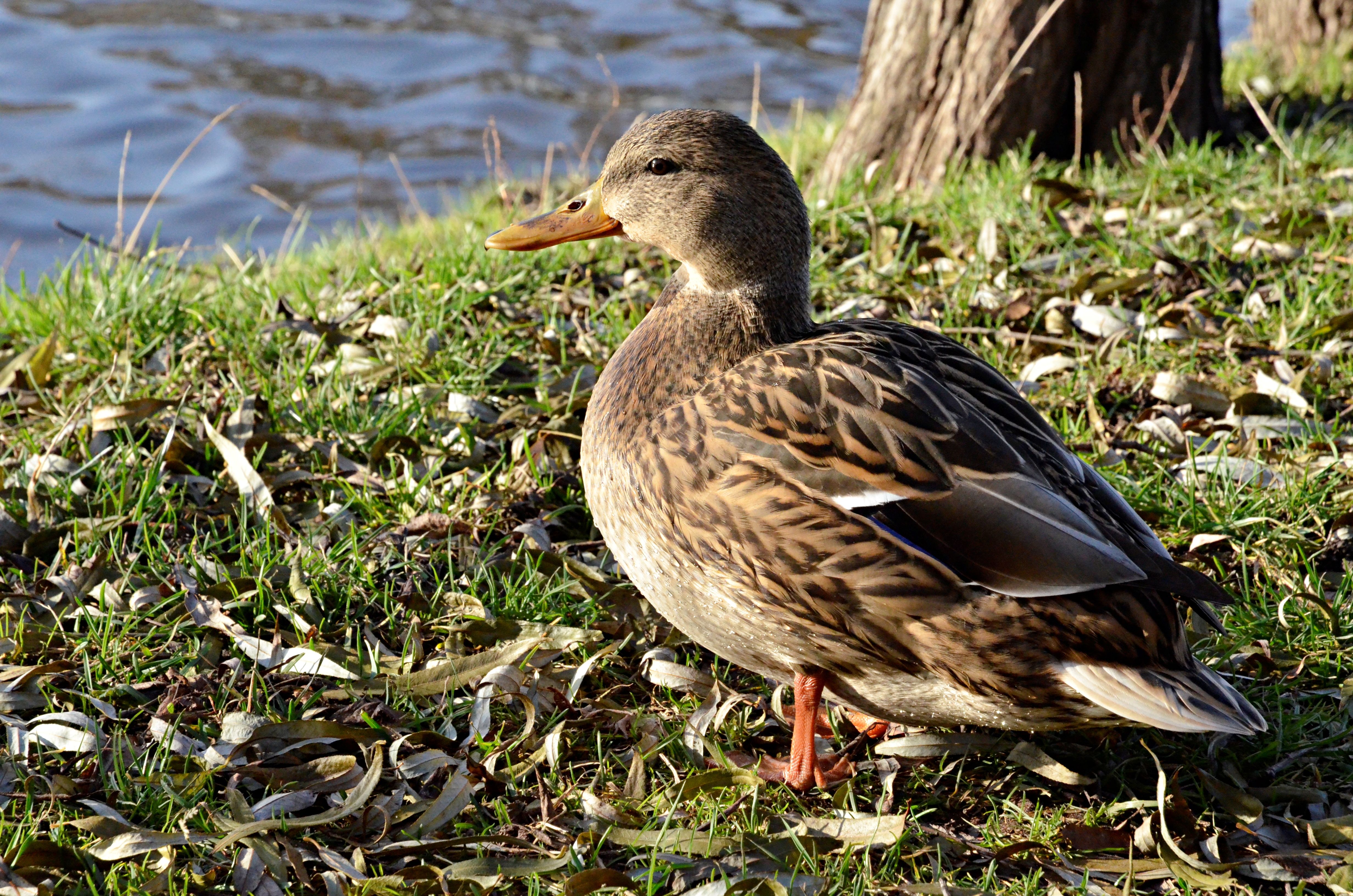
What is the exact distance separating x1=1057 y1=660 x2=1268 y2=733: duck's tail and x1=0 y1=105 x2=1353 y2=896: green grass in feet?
0.97

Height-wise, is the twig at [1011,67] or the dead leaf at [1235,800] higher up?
the twig at [1011,67]

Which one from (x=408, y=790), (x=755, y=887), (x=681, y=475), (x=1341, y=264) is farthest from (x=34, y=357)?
(x=1341, y=264)

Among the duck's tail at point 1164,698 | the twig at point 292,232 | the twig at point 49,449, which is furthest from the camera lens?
the twig at point 292,232

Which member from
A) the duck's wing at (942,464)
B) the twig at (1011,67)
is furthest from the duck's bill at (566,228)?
the twig at (1011,67)

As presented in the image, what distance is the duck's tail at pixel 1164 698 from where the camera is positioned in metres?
2.38

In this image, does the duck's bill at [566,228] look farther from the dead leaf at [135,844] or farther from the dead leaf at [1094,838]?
the dead leaf at [1094,838]

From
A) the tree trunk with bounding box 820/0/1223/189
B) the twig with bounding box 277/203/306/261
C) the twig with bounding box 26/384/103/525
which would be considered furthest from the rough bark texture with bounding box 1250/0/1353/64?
the twig with bounding box 26/384/103/525

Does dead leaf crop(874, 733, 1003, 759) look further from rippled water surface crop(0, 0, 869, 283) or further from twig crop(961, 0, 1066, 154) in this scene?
rippled water surface crop(0, 0, 869, 283)

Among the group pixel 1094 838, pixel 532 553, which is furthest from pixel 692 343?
pixel 1094 838

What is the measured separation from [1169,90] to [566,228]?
363 centimetres

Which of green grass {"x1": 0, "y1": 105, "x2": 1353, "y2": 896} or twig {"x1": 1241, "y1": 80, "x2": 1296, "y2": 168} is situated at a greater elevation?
twig {"x1": 1241, "y1": 80, "x2": 1296, "y2": 168}

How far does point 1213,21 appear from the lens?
570cm

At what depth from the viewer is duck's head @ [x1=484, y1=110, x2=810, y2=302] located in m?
3.03

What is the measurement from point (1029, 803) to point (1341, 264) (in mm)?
2739
